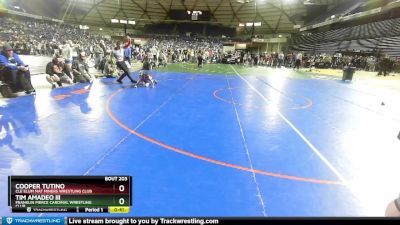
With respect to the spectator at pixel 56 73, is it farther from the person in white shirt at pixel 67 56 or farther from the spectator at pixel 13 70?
the spectator at pixel 13 70

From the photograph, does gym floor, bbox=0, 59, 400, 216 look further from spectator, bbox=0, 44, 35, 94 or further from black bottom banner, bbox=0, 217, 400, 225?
black bottom banner, bbox=0, 217, 400, 225

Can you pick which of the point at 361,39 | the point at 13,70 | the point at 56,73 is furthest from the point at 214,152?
the point at 361,39

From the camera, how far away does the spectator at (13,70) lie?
Answer: 29.0ft

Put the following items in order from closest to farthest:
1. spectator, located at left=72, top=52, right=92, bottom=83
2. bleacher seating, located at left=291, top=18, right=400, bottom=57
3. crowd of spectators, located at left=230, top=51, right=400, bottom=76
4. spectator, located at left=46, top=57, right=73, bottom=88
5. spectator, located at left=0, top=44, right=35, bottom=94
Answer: spectator, located at left=0, top=44, right=35, bottom=94, spectator, located at left=46, top=57, right=73, bottom=88, spectator, located at left=72, top=52, right=92, bottom=83, crowd of spectators, located at left=230, top=51, right=400, bottom=76, bleacher seating, located at left=291, top=18, right=400, bottom=57

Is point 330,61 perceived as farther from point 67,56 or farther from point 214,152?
point 214,152

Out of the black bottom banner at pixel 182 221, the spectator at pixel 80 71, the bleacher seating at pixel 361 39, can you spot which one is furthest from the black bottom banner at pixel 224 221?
the bleacher seating at pixel 361 39

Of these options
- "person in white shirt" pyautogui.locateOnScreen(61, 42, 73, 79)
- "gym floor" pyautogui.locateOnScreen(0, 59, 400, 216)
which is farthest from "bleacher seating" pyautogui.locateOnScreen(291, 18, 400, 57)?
"person in white shirt" pyautogui.locateOnScreen(61, 42, 73, 79)

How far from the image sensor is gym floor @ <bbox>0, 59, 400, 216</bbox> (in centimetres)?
364

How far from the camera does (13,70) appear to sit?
8.94m
